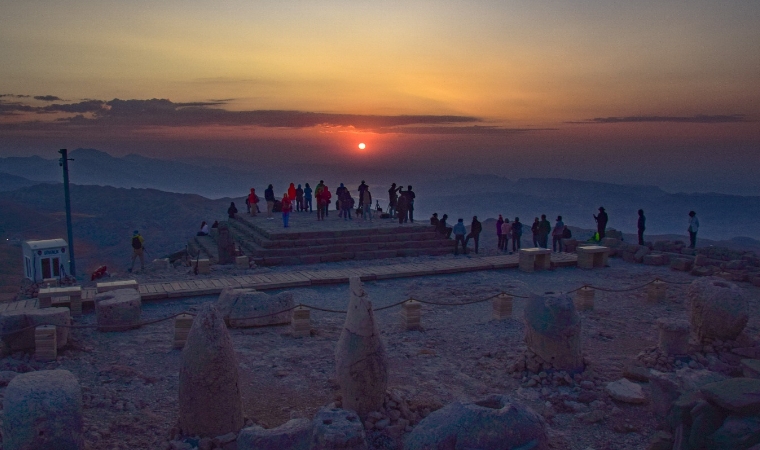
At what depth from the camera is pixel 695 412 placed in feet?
19.0

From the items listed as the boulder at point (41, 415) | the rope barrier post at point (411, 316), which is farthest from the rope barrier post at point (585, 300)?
the boulder at point (41, 415)

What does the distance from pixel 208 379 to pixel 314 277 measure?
25.3ft

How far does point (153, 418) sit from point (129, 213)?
215ft

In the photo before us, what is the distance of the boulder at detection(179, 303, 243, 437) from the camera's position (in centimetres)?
620

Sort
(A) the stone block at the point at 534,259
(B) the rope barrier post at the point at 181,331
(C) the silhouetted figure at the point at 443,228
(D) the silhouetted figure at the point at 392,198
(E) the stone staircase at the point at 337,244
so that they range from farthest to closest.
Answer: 1. (D) the silhouetted figure at the point at 392,198
2. (C) the silhouetted figure at the point at 443,228
3. (E) the stone staircase at the point at 337,244
4. (A) the stone block at the point at 534,259
5. (B) the rope barrier post at the point at 181,331

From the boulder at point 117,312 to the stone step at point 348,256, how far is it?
648 centimetres

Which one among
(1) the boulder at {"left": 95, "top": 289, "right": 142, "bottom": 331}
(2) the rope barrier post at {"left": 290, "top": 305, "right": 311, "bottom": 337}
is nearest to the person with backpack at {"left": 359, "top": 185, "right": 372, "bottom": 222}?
(2) the rope barrier post at {"left": 290, "top": 305, "right": 311, "bottom": 337}

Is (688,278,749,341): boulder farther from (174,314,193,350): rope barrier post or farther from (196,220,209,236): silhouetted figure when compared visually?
(196,220,209,236): silhouetted figure

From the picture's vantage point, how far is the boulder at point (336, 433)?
5477 mm

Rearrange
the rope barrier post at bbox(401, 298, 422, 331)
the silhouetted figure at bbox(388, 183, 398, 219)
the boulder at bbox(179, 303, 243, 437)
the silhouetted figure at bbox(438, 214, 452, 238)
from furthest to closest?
the silhouetted figure at bbox(388, 183, 398, 219), the silhouetted figure at bbox(438, 214, 452, 238), the rope barrier post at bbox(401, 298, 422, 331), the boulder at bbox(179, 303, 243, 437)

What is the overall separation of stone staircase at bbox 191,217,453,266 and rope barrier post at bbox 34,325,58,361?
8.29 metres

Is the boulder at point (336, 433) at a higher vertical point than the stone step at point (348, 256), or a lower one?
higher

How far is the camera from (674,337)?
894 centimetres

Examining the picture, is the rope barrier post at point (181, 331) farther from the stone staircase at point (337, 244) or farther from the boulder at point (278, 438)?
the stone staircase at point (337, 244)
